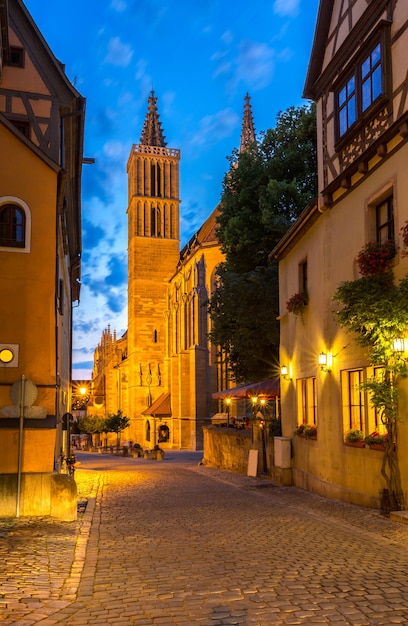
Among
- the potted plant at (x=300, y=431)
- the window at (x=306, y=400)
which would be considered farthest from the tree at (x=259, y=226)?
the potted plant at (x=300, y=431)

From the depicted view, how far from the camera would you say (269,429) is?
18703 millimetres

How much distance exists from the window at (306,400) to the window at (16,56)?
30.8 ft

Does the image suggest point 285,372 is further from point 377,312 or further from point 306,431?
point 377,312

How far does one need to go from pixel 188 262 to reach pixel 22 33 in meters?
43.7

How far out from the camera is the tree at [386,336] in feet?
34.1

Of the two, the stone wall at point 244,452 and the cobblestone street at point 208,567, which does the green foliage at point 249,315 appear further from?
the cobblestone street at point 208,567

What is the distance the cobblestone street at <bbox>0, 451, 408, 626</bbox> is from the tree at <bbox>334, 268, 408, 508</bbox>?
1.02 m

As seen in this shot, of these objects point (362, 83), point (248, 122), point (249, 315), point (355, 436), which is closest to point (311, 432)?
point (355, 436)

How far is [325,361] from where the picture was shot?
1375 cm

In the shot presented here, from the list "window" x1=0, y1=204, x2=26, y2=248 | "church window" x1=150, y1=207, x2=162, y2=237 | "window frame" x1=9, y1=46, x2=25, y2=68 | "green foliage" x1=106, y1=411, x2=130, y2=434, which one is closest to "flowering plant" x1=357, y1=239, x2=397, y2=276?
"window" x1=0, y1=204, x2=26, y2=248

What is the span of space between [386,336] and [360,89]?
5015mm

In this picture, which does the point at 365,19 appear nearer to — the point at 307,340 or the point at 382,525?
the point at 307,340

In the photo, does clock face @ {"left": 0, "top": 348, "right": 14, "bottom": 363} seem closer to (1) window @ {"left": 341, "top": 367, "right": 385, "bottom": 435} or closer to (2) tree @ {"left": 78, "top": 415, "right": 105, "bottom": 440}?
(1) window @ {"left": 341, "top": 367, "right": 385, "bottom": 435}

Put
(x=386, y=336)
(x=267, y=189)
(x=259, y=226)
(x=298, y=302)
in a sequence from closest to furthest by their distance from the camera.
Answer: (x=386, y=336)
(x=298, y=302)
(x=267, y=189)
(x=259, y=226)
